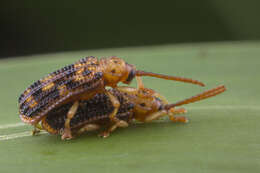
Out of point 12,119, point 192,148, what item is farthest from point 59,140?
point 192,148

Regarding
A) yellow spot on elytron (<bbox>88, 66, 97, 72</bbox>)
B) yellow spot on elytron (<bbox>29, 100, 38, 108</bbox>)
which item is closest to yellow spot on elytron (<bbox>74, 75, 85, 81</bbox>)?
yellow spot on elytron (<bbox>88, 66, 97, 72</bbox>)

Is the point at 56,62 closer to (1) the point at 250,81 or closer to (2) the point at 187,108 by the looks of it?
(2) the point at 187,108

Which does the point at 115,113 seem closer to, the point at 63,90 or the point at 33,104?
the point at 63,90

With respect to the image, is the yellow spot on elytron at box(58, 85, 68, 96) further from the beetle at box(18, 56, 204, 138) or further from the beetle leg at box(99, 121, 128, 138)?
the beetle leg at box(99, 121, 128, 138)

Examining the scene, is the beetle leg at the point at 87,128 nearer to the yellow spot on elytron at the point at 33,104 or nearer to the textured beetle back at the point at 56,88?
the textured beetle back at the point at 56,88

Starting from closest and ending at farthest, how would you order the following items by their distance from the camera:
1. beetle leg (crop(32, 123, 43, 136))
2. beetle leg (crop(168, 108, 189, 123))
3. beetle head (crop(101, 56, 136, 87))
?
beetle leg (crop(168, 108, 189, 123)), beetle leg (crop(32, 123, 43, 136)), beetle head (crop(101, 56, 136, 87))

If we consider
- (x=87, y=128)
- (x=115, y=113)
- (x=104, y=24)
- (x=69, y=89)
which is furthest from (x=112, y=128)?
(x=104, y=24)
